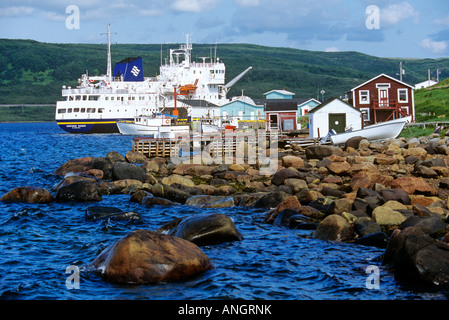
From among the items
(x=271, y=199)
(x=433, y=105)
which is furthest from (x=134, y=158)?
(x=433, y=105)

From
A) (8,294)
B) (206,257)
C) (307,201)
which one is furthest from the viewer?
(307,201)

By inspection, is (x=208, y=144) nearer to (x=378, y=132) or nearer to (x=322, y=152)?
(x=322, y=152)

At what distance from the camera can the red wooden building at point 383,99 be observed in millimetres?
44469

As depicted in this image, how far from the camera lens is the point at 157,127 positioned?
2116 inches

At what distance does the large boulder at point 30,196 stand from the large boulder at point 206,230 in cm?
823

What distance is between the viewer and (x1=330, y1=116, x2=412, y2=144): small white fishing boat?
3534 centimetres

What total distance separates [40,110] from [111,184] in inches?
7101

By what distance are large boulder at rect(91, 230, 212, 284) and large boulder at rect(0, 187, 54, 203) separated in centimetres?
982

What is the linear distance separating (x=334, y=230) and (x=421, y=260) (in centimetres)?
333

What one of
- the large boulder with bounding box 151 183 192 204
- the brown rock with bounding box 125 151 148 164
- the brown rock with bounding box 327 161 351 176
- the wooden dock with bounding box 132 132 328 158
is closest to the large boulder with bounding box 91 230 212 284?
the large boulder with bounding box 151 183 192 204

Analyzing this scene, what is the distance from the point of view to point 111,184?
22391mm

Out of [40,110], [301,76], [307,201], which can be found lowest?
[307,201]
